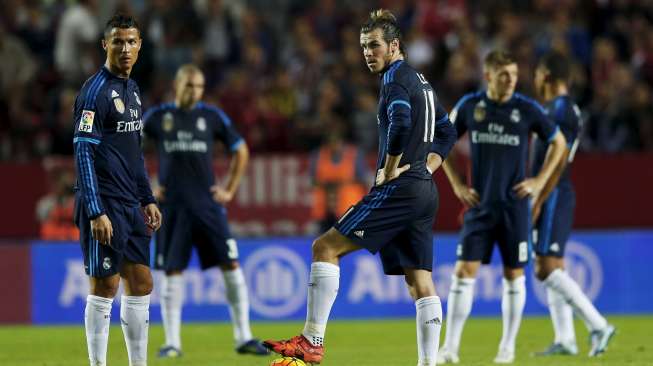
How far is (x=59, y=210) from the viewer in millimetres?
15250

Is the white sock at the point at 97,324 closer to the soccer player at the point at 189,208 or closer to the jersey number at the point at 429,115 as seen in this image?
the jersey number at the point at 429,115

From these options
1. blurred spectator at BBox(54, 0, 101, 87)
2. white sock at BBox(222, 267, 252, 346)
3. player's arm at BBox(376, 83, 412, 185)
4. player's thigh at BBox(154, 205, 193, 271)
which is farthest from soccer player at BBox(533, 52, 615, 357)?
blurred spectator at BBox(54, 0, 101, 87)

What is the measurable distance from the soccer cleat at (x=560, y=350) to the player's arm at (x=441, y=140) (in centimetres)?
268

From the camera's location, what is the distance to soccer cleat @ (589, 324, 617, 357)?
10.0 metres

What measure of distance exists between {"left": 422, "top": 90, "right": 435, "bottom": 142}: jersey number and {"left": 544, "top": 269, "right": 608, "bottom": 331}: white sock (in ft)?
9.68

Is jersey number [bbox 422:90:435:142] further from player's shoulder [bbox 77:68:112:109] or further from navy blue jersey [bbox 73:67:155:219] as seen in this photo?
player's shoulder [bbox 77:68:112:109]

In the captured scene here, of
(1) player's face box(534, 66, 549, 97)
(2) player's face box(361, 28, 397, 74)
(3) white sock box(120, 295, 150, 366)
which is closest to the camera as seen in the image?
(2) player's face box(361, 28, 397, 74)

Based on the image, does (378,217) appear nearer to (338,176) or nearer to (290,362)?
(290,362)

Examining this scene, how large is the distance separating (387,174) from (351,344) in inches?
165

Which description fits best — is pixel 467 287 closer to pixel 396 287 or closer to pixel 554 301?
pixel 554 301

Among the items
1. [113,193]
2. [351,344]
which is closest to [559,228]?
[351,344]

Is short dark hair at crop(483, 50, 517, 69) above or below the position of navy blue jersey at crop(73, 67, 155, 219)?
above

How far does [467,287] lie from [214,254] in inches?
91.4

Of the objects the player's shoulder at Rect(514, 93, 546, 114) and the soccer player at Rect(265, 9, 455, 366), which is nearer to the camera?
the soccer player at Rect(265, 9, 455, 366)
